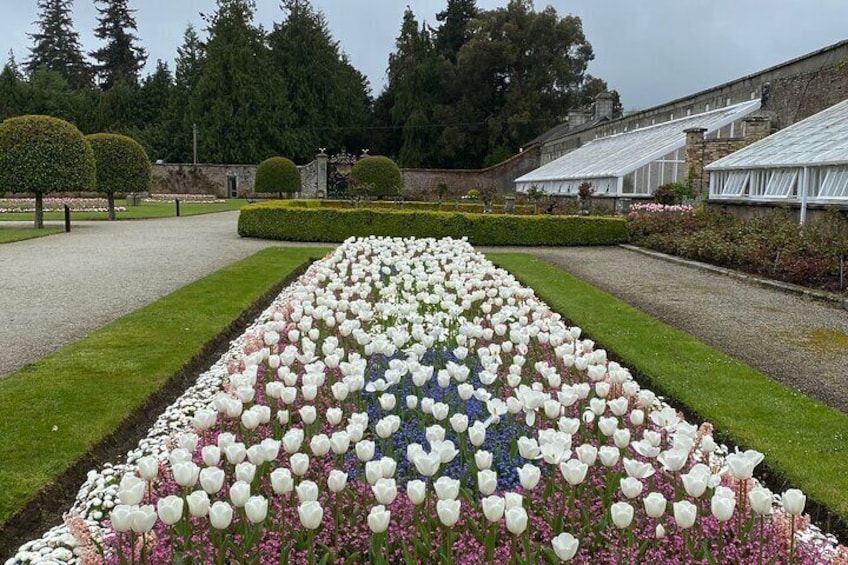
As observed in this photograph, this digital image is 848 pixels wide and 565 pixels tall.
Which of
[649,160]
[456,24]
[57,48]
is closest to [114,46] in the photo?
[57,48]

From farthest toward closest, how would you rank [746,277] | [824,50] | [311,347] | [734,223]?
[824,50], [734,223], [746,277], [311,347]

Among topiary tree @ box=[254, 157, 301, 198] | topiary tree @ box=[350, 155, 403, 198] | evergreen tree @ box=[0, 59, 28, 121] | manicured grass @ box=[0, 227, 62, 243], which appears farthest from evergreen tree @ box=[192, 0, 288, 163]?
manicured grass @ box=[0, 227, 62, 243]

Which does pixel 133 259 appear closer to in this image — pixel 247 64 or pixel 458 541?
pixel 458 541

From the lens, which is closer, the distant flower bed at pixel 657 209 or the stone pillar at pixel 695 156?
the distant flower bed at pixel 657 209

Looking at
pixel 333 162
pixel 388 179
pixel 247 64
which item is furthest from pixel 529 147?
pixel 247 64

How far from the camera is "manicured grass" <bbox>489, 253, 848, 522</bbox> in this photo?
10.9 ft

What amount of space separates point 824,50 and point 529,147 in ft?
85.1

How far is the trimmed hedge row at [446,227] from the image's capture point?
53.2 feet

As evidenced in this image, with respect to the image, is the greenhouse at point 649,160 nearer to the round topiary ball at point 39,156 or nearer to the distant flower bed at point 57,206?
the round topiary ball at point 39,156

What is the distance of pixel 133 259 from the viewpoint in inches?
466

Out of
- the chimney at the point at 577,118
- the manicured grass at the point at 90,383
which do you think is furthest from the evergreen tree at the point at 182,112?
the manicured grass at the point at 90,383

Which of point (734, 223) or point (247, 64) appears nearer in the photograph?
point (734, 223)

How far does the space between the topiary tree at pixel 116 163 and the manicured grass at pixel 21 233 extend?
3.05 meters

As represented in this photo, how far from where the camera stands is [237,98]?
140ft
